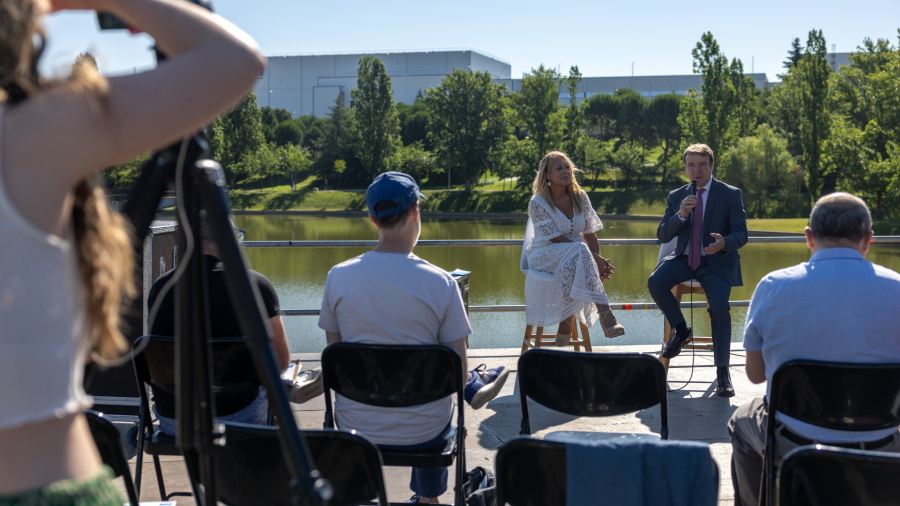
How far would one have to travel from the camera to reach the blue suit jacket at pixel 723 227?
185 inches

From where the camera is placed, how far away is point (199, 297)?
0.96 metres

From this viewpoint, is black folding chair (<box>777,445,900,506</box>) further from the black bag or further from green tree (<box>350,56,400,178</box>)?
green tree (<box>350,56,400,178</box>)

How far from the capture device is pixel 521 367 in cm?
253

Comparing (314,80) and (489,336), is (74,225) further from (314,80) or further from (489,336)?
(314,80)

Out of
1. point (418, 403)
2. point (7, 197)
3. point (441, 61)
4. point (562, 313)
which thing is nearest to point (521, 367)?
point (418, 403)

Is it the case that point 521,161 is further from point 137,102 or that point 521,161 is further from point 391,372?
point 137,102

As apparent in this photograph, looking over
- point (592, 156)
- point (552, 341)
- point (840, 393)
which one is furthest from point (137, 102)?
point (592, 156)

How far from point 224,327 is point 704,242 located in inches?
132

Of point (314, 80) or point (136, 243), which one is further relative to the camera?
point (314, 80)

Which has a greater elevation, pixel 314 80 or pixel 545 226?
pixel 314 80

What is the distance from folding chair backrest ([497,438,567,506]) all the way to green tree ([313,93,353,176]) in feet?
197

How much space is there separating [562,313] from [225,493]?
132 inches

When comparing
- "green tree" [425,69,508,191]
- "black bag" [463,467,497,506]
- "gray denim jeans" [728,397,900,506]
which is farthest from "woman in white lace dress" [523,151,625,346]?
"green tree" [425,69,508,191]

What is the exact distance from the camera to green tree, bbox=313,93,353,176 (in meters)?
61.0
